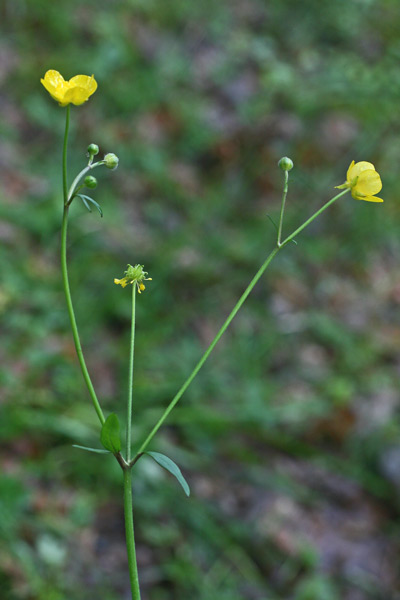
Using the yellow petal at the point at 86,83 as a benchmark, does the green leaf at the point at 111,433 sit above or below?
below

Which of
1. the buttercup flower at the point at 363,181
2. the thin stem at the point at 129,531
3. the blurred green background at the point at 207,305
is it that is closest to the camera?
the thin stem at the point at 129,531

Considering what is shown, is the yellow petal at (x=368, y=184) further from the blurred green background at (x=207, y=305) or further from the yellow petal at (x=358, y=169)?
the blurred green background at (x=207, y=305)

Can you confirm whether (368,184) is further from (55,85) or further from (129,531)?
(129,531)

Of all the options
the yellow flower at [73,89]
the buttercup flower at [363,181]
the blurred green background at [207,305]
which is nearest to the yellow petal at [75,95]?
the yellow flower at [73,89]

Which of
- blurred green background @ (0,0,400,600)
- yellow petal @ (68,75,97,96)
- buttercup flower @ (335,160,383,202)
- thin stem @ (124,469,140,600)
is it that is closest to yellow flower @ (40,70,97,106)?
yellow petal @ (68,75,97,96)

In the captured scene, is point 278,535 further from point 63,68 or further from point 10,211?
point 63,68

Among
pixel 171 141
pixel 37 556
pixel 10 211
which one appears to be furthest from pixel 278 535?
pixel 171 141
